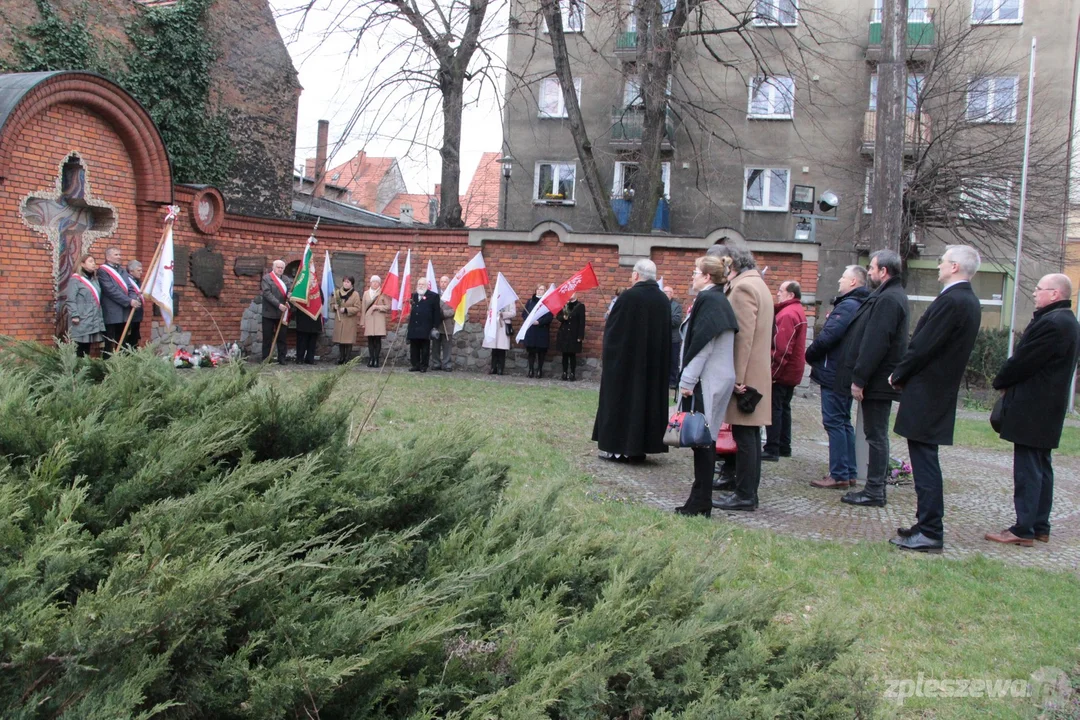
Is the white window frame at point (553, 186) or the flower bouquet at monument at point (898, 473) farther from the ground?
the white window frame at point (553, 186)

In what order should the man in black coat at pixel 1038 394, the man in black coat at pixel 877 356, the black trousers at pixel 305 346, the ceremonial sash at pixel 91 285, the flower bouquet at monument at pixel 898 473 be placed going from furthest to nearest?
the black trousers at pixel 305 346, the ceremonial sash at pixel 91 285, the flower bouquet at monument at pixel 898 473, the man in black coat at pixel 877 356, the man in black coat at pixel 1038 394

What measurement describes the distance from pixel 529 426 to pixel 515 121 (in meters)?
24.2

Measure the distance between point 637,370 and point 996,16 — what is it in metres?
26.8

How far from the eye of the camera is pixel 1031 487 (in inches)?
261

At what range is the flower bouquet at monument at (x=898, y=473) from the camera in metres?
9.15

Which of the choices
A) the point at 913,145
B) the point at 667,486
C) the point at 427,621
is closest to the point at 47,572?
the point at 427,621

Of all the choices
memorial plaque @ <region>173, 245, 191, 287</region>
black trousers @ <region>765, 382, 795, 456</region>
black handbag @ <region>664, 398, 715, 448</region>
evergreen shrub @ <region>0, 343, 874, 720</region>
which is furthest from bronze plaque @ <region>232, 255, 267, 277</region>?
evergreen shrub @ <region>0, 343, 874, 720</region>

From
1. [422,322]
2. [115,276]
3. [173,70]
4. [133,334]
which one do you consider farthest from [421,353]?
[173,70]

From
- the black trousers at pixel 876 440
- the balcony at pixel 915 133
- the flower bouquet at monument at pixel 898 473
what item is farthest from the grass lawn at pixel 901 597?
the balcony at pixel 915 133

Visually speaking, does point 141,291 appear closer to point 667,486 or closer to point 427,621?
point 667,486

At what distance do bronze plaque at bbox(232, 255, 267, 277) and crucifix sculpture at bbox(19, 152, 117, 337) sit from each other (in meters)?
3.89

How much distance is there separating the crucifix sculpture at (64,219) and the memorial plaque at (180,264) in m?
2.26

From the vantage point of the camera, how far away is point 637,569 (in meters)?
2.75

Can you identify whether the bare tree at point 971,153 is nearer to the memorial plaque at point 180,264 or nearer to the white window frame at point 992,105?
the white window frame at point 992,105
